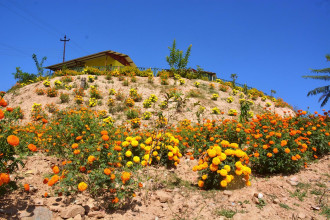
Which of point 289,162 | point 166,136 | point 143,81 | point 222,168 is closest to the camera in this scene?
point 222,168

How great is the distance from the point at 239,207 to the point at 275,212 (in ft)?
1.59

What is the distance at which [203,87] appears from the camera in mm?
16688

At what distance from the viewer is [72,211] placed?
2.83 m

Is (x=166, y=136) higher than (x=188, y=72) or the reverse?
the reverse

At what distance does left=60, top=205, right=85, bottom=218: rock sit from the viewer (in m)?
2.80

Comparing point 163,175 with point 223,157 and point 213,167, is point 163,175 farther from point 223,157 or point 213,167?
point 223,157

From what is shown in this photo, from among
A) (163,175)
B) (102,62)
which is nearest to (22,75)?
(102,62)

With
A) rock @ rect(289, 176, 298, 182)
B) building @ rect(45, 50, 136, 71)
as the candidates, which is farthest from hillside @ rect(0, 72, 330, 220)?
building @ rect(45, 50, 136, 71)

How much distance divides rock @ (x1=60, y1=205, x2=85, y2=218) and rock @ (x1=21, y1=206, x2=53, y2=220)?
0.15m

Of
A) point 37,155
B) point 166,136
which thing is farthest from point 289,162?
point 37,155

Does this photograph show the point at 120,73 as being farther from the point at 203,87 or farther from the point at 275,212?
the point at 275,212

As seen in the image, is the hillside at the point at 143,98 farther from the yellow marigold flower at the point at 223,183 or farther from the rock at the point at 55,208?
the rock at the point at 55,208

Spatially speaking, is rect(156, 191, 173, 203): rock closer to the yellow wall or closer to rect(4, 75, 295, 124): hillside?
rect(4, 75, 295, 124): hillside

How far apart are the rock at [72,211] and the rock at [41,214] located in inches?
5.8
